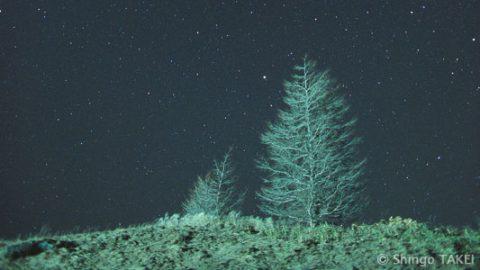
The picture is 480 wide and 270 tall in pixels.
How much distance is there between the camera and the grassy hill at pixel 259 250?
540cm

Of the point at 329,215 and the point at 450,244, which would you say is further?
the point at 329,215

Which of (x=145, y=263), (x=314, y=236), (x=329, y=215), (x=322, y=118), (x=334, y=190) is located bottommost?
(x=145, y=263)

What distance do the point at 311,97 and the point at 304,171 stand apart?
319 cm

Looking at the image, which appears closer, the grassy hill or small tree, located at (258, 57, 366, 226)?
the grassy hill

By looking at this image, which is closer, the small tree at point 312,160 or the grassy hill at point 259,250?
the grassy hill at point 259,250

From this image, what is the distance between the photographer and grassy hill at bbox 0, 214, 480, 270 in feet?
17.7

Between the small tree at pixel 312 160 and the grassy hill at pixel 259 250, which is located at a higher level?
the small tree at pixel 312 160

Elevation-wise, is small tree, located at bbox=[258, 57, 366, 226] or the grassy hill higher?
small tree, located at bbox=[258, 57, 366, 226]

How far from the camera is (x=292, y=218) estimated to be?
54.5 ft

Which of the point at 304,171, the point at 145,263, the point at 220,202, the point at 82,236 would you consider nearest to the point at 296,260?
the point at 145,263

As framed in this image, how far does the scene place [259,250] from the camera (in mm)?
6426

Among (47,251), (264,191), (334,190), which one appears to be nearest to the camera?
(47,251)

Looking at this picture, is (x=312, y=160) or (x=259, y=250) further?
(x=312, y=160)

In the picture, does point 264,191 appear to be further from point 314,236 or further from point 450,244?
point 450,244
